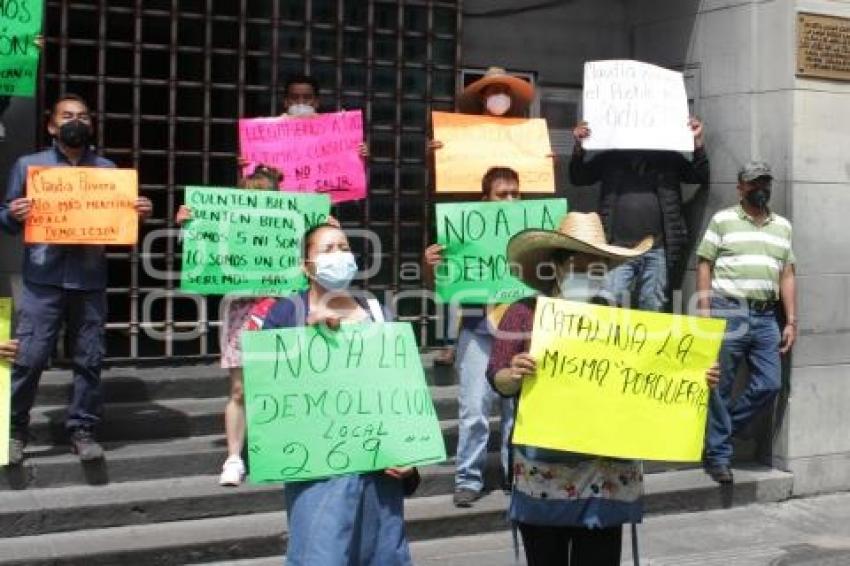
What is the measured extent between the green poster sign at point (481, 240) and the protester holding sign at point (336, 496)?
1.96 metres

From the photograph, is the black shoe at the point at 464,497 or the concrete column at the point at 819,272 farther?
the concrete column at the point at 819,272

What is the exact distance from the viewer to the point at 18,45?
5.36 m

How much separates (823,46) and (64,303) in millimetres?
4787

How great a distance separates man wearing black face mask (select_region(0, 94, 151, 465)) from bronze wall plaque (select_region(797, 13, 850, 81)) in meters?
4.11

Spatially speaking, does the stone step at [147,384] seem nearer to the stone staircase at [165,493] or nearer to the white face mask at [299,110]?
the stone staircase at [165,493]

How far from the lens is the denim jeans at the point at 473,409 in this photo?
578 centimetres

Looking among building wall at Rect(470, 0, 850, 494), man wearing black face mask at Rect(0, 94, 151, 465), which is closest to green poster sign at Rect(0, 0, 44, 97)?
man wearing black face mask at Rect(0, 94, 151, 465)

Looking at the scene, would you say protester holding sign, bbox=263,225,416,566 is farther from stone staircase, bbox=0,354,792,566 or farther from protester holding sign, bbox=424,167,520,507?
protester holding sign, bbox=424,167,520,507

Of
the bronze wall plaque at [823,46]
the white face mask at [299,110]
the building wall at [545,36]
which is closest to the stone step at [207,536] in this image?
the white face mask at [299,110]

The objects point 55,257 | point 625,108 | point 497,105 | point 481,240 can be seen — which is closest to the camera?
point 55,257

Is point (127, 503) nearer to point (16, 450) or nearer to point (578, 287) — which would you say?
point (16, 450)

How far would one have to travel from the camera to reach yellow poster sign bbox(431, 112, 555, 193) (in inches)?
238

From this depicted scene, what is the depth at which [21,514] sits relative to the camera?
5074 millimetres

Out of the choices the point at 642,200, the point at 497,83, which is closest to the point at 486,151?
the point at 497,83
